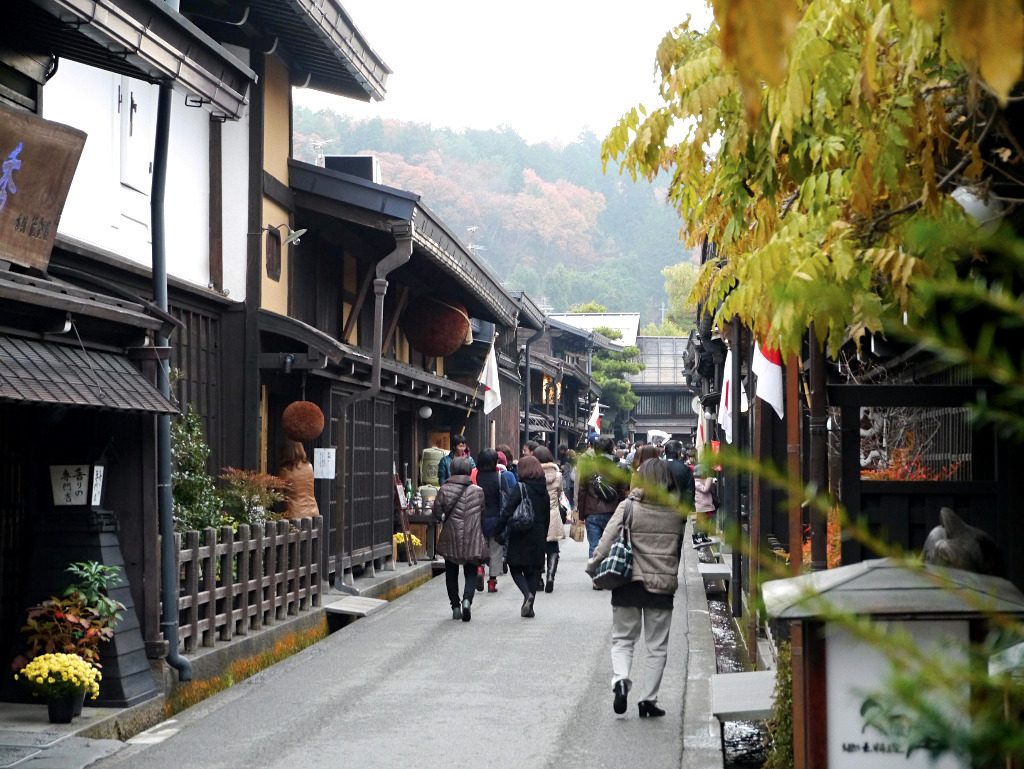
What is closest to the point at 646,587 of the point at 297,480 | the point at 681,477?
the point at 681,477

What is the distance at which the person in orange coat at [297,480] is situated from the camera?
15789 millimetres

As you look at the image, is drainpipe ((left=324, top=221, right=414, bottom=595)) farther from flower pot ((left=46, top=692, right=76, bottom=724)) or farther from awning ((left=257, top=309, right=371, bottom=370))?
flower pot ((left=46, top=692, right=76, bottom=724))

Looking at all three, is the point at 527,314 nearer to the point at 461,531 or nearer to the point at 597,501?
the point at 597,501

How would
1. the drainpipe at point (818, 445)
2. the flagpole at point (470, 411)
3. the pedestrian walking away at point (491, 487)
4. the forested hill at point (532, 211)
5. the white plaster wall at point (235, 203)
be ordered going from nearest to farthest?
A: the drainpipe at point (818, 445), the white plaster wall at point (235, 203), the pedestrian walking away at point (491, 487), the flagpole at point (470, 411), the forested hill at point (532, 211)

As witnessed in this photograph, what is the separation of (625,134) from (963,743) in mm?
4962

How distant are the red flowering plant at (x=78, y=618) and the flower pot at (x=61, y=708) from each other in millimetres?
317

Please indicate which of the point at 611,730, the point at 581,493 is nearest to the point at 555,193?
the point at 581,493

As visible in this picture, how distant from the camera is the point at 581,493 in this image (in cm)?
1880

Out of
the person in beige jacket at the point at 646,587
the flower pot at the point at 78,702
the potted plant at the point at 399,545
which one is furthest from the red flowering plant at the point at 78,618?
the potted plant at the point at 399,545

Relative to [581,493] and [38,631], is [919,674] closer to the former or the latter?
[38,631]

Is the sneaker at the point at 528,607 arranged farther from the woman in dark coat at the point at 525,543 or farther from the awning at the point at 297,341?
the awning at the point at 297,341

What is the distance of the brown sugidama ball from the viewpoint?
51.5ft

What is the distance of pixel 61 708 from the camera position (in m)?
8.73

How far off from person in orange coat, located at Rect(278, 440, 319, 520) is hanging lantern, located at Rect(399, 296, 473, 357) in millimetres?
7377
